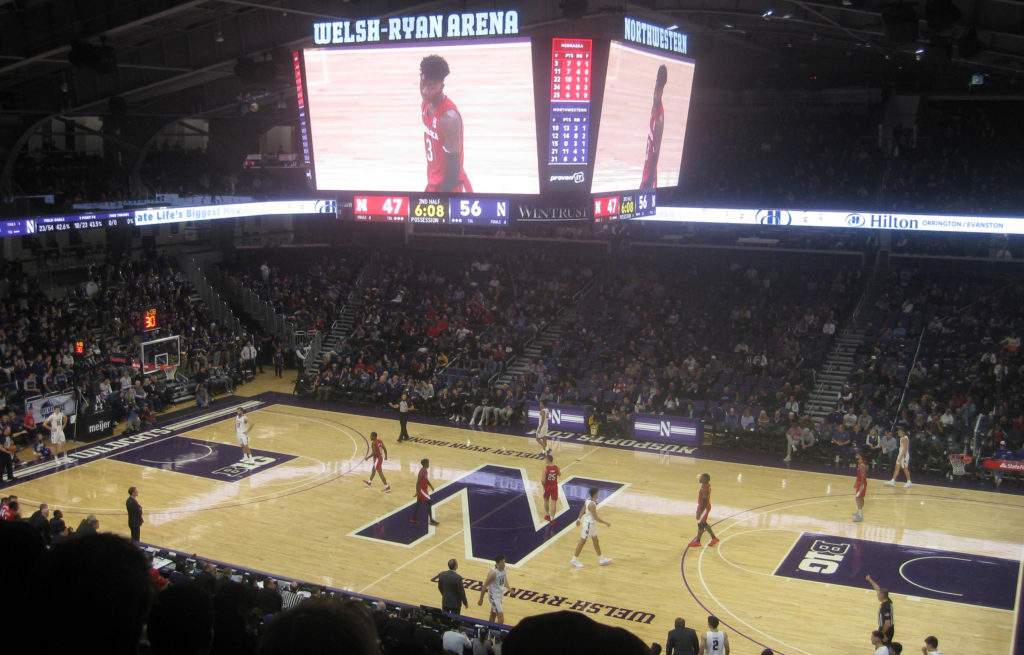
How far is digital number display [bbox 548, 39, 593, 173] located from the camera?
66.3 ft

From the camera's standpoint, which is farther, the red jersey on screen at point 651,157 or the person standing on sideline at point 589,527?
the red jersey on screen at point 651,157

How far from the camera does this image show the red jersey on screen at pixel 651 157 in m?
23.5

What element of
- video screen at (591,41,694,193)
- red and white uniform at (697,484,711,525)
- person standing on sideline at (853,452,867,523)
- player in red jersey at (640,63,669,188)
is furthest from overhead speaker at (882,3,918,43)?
red and white uniform at (697,484,711,525)

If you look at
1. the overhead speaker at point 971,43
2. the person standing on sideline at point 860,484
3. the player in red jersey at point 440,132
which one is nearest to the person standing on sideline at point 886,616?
the person standing on sideline at point 860,484

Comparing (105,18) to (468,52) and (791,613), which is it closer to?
(468,52)

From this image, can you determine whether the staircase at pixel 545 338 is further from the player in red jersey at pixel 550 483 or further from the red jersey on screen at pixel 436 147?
the player in red jersey at pixel 550 483

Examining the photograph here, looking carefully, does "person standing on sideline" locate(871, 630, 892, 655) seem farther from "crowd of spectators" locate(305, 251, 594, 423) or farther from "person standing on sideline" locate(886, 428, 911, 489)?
"crowd of spectators" locate(305, 251, 594, 423)

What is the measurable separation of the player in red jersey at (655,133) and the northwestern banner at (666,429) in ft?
21.6

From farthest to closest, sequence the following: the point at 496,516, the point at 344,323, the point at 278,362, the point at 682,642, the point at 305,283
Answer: the point at 305,283 < the point at 344,323 < the point at 278,362 < the point at 496,516 < the point at 682,642

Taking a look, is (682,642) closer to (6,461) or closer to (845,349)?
(6,461)

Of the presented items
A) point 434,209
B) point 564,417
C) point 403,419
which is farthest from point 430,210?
point 564,417

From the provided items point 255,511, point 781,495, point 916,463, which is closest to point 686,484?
point 781,495

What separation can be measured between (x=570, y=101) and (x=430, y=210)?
447 cm

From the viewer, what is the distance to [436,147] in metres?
22.5
